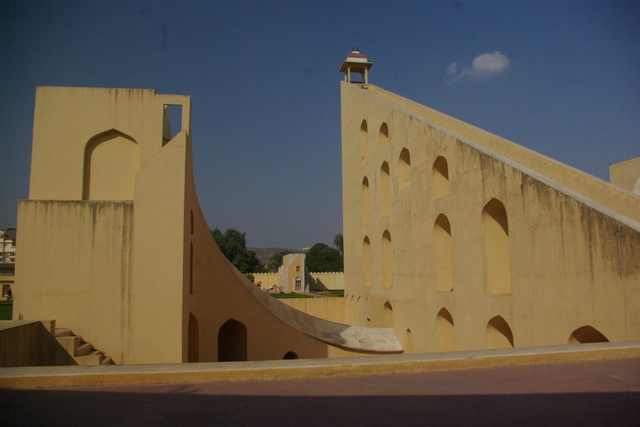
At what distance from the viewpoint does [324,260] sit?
2347 inches

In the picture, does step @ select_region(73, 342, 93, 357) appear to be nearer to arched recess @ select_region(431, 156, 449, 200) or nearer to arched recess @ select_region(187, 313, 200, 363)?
arched recess @ select_region(187, 313, 200, 363)

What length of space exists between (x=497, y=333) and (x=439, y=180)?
12.0ft

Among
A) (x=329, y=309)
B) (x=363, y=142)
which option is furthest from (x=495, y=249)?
(x=329, y=309)

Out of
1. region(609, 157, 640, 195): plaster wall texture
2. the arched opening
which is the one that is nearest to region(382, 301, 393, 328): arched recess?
the arched opening

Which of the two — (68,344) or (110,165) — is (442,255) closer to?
(110,165)

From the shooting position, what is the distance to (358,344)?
1137 cm

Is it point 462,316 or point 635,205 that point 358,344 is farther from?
point 635,205

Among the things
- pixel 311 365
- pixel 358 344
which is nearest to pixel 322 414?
pixel 311 365

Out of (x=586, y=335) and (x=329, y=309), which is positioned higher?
(x=586, y=335)

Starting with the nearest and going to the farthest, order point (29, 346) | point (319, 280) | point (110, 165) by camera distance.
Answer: point (29, 346), point (110, 165), point (319, 280)

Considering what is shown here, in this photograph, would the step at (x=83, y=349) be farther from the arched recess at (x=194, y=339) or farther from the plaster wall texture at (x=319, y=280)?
the plaster wall texture at (x=319, y=280)

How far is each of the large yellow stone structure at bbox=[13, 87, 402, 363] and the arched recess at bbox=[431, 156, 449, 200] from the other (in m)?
5.33

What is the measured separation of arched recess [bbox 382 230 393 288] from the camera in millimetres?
13898

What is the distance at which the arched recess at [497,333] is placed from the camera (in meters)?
8.20
